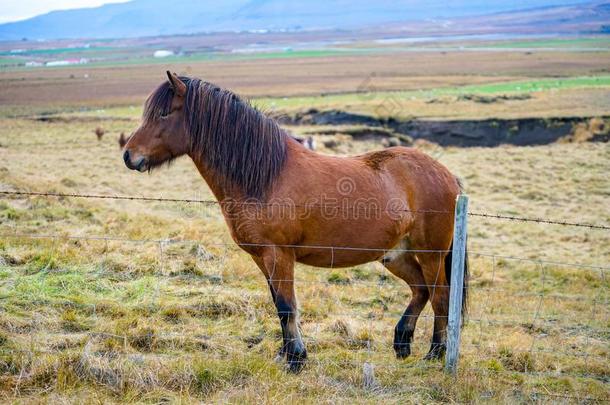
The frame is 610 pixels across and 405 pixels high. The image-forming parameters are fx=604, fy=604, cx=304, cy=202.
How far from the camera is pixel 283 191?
5492mm

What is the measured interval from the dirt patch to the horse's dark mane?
22723mm

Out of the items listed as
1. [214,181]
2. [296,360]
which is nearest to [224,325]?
[296,360]

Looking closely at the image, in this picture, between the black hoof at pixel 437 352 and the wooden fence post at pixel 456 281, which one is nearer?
the wooden fence post at pixel 456 281

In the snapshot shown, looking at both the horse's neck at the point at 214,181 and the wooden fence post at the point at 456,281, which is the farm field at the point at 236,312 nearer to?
the wooden fence post at the point at 456,281

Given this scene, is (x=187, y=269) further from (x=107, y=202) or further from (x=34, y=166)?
(x=34, y=166)

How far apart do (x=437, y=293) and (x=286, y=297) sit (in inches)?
64.0

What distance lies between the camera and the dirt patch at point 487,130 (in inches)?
1123

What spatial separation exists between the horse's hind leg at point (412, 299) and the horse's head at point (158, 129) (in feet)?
7.99

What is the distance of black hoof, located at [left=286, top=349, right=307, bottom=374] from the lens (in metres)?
5.41

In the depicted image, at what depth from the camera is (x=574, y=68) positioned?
7081 cm

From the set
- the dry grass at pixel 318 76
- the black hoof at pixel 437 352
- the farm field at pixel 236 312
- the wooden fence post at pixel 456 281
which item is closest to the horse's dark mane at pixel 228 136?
the farm field at pixel 236 312

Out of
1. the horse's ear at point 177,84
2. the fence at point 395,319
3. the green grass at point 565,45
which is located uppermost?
the green grass at point 565,45

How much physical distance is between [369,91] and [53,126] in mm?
28782

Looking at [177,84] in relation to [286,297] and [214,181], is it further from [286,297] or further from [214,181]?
[286,297]
